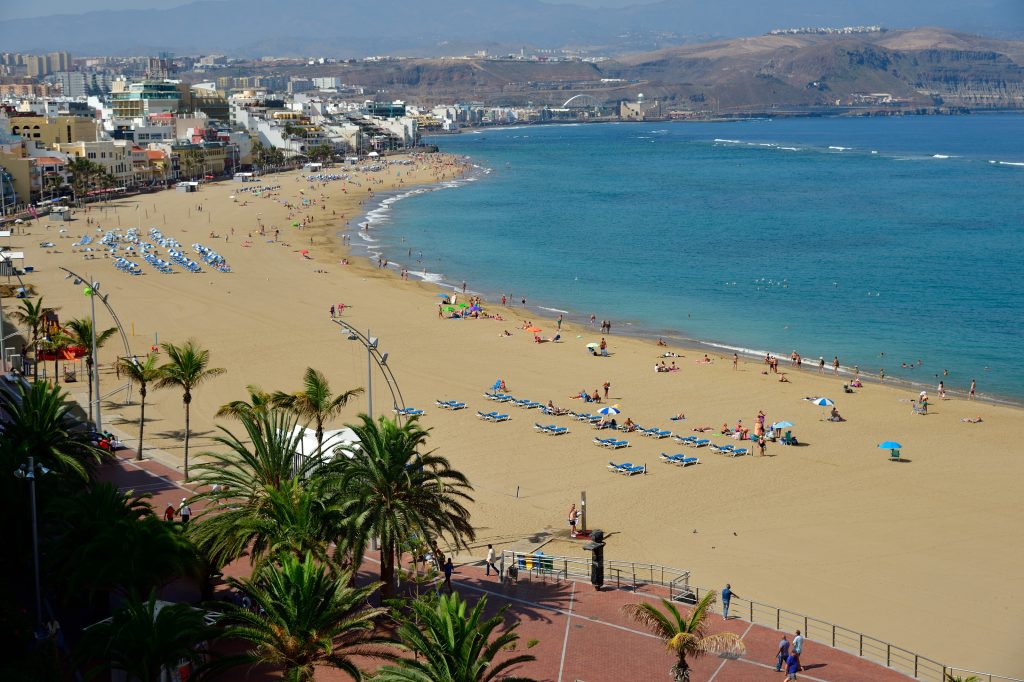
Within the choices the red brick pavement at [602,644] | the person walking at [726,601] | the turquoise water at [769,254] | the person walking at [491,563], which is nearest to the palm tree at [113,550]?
the red brick pavement at [602,644]

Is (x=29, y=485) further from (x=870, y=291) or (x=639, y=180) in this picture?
(x=639, y=180)

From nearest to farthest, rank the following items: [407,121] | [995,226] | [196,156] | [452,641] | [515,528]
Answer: [452,641] < [515,528] < [995,226] < [196,156] < [407,121]

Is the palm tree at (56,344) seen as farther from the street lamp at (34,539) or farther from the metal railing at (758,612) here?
the metal railing at (758,612)

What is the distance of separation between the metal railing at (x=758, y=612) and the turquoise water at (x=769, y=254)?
21223mm

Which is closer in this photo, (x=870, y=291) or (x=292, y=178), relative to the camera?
(x=870, y=291)

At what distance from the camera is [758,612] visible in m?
18.7

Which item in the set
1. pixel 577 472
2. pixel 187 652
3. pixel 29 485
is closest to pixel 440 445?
pixel 577 472

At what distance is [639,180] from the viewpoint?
11962 cm

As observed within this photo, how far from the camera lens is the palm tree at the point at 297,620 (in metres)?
13.2

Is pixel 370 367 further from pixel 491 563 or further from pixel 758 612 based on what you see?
pixel 758 612

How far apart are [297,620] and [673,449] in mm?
17210

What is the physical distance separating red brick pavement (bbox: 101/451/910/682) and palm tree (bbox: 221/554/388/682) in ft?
5.30

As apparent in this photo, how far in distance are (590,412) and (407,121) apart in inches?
6319

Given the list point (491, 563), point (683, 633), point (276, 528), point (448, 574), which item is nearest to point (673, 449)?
point (491, 563)
